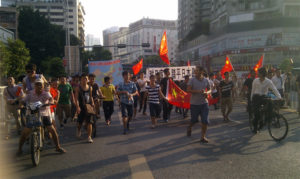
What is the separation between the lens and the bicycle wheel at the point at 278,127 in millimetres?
6129

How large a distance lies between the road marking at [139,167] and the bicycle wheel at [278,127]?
10.8ft

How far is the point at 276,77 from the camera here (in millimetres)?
10781

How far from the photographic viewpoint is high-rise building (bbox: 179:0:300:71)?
150 feet

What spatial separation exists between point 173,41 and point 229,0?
89862 millimetres

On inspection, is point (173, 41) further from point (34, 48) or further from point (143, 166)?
point (143, 166)

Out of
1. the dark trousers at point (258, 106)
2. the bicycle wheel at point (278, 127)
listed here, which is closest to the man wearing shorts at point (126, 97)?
the dark trousers at point (258, 106)

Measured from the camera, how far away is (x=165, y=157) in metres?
5.25

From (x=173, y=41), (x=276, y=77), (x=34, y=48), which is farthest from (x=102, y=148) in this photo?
(x=173, y=41)

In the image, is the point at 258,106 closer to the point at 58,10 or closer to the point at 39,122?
the point at 39,122

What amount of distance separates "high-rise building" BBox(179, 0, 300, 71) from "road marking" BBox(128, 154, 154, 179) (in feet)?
144

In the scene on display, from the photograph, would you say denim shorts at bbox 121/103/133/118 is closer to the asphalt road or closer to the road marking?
the asphalt road

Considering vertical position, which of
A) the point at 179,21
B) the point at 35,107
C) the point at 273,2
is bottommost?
the point at 35,107

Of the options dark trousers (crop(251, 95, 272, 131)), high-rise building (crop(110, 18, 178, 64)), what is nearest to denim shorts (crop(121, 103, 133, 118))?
dark trousers (crop(251, 95, 272, 131))

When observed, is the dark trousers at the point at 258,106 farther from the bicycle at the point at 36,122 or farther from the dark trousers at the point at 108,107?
the bicycle at the point at 36,122
